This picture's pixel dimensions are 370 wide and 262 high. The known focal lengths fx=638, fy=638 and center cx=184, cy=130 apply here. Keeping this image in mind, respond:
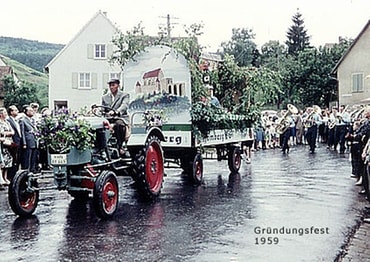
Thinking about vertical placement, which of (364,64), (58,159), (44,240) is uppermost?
(364,64)

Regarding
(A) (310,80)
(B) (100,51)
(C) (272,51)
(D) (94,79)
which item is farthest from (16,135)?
(C) (272,51)

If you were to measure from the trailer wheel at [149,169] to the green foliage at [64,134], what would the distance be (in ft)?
4.93

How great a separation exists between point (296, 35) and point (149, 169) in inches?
2659

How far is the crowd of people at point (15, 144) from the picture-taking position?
13250 millimetres

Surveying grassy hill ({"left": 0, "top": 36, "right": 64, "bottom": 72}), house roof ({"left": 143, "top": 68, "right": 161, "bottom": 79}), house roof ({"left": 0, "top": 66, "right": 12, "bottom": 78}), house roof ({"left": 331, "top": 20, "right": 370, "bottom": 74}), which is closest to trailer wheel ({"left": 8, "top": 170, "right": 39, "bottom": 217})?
house roof ({"left": 143, "top": 68, "right": 161, "bottom": 79})

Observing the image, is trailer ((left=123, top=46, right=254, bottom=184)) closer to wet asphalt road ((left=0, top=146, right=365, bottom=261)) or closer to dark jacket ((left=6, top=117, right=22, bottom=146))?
wet asphalt road ((left=0, top=146, right=365, bottom=261))

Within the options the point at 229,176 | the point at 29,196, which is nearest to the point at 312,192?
the point at 229,176

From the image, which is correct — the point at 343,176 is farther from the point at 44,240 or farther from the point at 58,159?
the point at 44,240

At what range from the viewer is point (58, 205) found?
34.5ft

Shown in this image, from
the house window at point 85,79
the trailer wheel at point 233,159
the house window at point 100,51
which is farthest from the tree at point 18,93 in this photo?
the trailer wheel at point 233,159

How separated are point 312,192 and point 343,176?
325cm

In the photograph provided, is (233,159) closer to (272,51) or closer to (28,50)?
(272,51)

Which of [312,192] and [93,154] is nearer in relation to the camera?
[93,154]

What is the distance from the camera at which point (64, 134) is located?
355 inches
